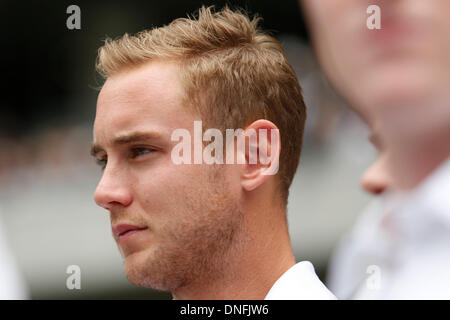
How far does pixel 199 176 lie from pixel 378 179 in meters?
0.94

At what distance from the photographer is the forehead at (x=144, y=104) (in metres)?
1.46

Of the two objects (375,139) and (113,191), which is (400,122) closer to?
(375,139)

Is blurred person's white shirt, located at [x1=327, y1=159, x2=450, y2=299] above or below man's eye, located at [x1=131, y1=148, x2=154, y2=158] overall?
below

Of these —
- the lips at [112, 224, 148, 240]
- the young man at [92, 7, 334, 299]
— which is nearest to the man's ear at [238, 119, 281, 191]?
the young man at [92, 7, 334, 299]

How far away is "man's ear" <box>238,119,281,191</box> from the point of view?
1465 millimetres

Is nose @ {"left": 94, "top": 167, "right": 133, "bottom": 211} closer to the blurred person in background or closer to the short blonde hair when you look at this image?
the short blonde hair

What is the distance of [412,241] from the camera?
1.61 ft

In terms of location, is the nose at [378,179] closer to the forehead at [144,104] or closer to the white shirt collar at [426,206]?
the white shirt collar at [426,206]

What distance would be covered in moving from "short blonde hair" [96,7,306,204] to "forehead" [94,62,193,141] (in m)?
0.03

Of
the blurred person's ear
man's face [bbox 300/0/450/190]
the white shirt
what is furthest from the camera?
the white shirt

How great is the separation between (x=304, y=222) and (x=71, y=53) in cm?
177

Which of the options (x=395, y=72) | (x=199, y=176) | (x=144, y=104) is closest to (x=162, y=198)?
(x=199, y=176)

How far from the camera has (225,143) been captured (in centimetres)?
146

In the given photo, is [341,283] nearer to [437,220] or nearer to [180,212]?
[437,220]
